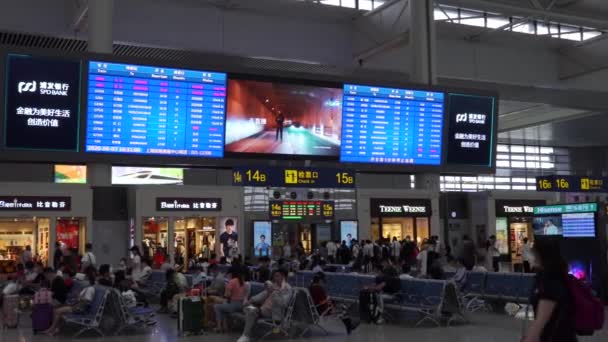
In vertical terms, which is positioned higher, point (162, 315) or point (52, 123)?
point (52, 123)

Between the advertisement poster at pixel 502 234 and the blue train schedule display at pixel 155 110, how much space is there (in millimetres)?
13796

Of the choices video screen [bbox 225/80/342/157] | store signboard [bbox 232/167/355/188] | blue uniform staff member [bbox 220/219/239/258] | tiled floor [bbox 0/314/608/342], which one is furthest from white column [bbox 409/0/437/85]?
tiled floor [bbox 0/314/608/342]

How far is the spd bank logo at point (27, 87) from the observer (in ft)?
64.8

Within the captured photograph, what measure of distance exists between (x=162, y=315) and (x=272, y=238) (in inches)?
387

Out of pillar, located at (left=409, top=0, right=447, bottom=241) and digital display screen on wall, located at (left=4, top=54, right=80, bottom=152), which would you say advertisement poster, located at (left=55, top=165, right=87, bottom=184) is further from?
pillar, located at (left=409, top=0, right=447, bottom=241)

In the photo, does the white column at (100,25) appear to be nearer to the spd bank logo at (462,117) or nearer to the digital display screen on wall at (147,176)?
the spd bank logo at (462,117)

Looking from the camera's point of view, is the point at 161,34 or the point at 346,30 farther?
the point at 346,30

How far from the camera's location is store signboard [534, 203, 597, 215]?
48.3 feet

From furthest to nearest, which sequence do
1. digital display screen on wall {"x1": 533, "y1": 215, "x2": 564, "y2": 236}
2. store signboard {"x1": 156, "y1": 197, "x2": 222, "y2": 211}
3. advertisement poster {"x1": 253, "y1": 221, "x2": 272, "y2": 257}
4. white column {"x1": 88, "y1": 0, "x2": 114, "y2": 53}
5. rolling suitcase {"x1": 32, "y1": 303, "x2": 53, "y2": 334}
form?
advertisement poster {"x1": 253, "y1": 221, "x2": 272, "y2": 257}
store signboard {"x1": 156, "y1": 197, "x2": 222, "y2": 211}
white column {"x1": 88, "y1": 0, "x2": 114, "y2": 53}
digital display screen on wall {"x1": 533, "y1": 215, "x2": 564, "y2": 236}
rolling suitcase {"x1": 32, "y1": 303, "x2": 53, "y2": 334}

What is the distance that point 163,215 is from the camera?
23609mm

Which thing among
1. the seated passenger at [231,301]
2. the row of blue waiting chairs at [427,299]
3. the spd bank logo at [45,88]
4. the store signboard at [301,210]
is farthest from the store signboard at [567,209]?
the spd bank logo at [45,88]

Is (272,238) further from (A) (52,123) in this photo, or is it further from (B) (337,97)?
(A) (52,123)

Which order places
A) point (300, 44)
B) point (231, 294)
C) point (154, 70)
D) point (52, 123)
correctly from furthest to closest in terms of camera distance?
point (300, 44), point (154, 70), point (52, 123), point (231, 294)

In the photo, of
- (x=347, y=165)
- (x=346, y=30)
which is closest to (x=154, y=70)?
(x=347, y=165)
